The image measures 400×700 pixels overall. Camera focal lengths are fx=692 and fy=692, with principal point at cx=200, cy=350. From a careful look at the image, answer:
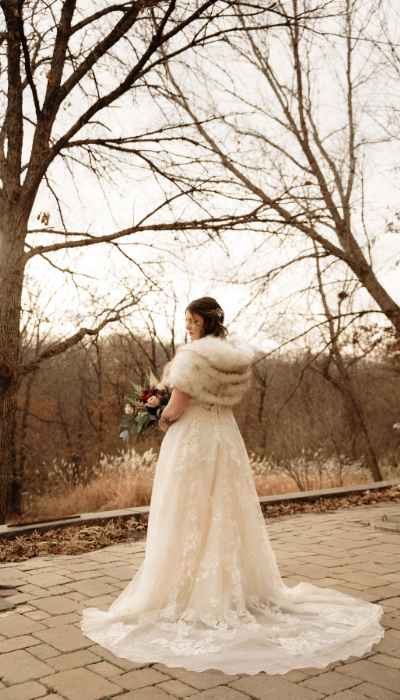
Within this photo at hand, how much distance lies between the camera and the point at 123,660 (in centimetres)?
335

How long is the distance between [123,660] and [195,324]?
1.85 meters

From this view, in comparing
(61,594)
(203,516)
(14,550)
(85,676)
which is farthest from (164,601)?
(14,550)

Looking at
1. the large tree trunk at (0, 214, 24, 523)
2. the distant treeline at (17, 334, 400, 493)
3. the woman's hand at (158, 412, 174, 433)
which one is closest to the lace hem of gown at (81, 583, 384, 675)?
the woman's hand at (158, 412, 174, 433)

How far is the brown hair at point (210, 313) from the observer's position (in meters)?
4.05

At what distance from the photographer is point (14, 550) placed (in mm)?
6098

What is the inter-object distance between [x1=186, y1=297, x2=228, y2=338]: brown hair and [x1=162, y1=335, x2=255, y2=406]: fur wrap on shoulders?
0.22 ft

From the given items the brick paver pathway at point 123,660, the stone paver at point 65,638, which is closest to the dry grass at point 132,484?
the brick paver pathway at point 123,660

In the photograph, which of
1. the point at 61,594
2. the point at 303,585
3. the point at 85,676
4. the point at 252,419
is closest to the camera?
the point at 85,676

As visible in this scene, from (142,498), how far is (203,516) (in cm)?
574

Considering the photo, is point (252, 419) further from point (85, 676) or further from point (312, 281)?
point (85, 676)

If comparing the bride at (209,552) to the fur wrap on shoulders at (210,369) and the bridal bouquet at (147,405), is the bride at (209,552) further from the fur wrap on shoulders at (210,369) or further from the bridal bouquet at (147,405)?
the bridal bouquet at (147,405)

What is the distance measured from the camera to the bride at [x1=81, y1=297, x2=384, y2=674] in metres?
3.62

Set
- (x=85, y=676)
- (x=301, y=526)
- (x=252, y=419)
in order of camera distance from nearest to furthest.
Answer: (x=85, y=676)
(x=301, y=526)
(x=252, y=419)

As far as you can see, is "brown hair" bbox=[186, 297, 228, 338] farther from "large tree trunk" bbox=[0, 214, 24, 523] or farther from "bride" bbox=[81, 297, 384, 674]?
"large tree trunk" bbox=[0, 214, 24, 523]
